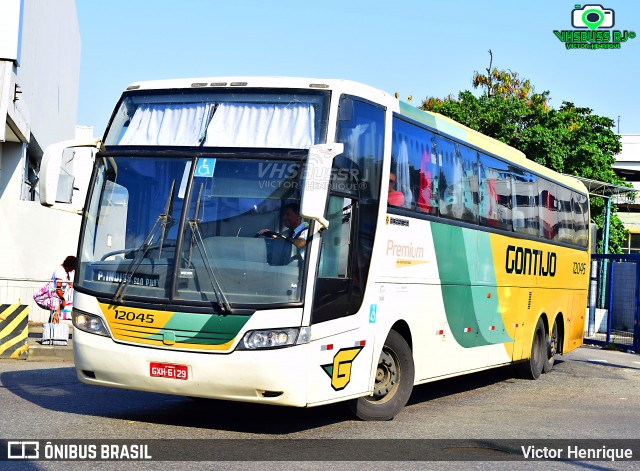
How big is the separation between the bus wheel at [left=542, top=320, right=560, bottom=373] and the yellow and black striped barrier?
8938 millimetres

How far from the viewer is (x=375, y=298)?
9.91 metres

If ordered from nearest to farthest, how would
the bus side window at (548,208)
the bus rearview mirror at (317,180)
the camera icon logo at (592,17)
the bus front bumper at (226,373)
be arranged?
the bus rearview mirror at (317,180), the bus front bumper at (226,373), the bus side window at (548,208), the camera icon logo at (592,17)

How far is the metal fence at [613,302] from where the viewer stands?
78.8 feet

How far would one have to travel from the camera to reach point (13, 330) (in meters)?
15.5

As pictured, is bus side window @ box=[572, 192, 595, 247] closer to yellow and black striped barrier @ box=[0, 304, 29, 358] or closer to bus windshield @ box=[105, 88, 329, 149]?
yellow and black striped barrier @ box=[0, 304, 29, 358]

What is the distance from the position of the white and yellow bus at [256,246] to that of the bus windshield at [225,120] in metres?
0.02

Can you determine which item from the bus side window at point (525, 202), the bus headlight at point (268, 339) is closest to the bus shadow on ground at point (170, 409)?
the bus headlight at point (268, 339)

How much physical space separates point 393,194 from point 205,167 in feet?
7.56

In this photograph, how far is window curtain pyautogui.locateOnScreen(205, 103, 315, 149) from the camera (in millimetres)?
9086

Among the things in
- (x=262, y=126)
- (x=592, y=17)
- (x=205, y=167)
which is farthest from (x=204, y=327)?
(x=592, y=17)

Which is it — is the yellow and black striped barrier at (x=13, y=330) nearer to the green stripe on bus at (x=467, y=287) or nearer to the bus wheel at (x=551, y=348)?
the green stripe on bus at (x=467, y=287)

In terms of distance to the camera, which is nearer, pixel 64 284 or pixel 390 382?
pixel 390 382

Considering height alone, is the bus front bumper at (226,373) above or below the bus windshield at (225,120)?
below

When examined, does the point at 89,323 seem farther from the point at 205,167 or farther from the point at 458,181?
the point at 458,181
